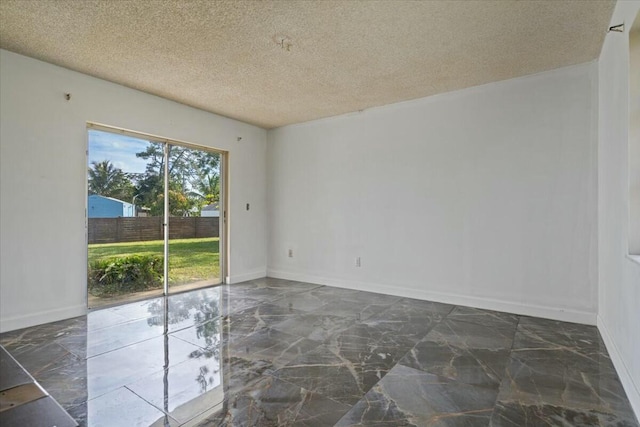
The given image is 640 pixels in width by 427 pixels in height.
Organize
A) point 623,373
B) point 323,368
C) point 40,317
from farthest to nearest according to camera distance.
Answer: point 40,317 → point 323,368 → point 623,373

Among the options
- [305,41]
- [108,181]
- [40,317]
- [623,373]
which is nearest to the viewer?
[623,373]

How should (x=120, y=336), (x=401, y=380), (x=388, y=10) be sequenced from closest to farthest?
(x=401, y=380) → (x=388, y=10) → (x=120, y=336)

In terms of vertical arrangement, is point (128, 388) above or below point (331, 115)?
below

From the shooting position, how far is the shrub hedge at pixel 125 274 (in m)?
3.85

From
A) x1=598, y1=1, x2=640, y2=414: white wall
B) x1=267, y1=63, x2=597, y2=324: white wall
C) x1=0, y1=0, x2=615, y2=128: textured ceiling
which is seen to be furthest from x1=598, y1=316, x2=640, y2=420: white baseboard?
x1=0, y1=0, x2=615, y2=128: textured ceiling

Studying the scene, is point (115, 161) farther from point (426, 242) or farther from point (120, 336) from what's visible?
point (426, 242)

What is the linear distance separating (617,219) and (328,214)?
11.3ft

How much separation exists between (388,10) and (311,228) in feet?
11.4

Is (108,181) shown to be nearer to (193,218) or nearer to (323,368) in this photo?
(193,218)

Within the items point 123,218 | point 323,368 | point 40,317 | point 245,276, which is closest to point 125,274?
point 123,218

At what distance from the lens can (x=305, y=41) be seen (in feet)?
9.46

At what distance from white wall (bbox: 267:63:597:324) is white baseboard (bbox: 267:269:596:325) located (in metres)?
0.01

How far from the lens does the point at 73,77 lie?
11.5 feet

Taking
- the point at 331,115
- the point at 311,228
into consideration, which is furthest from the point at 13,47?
the point at 311,228
